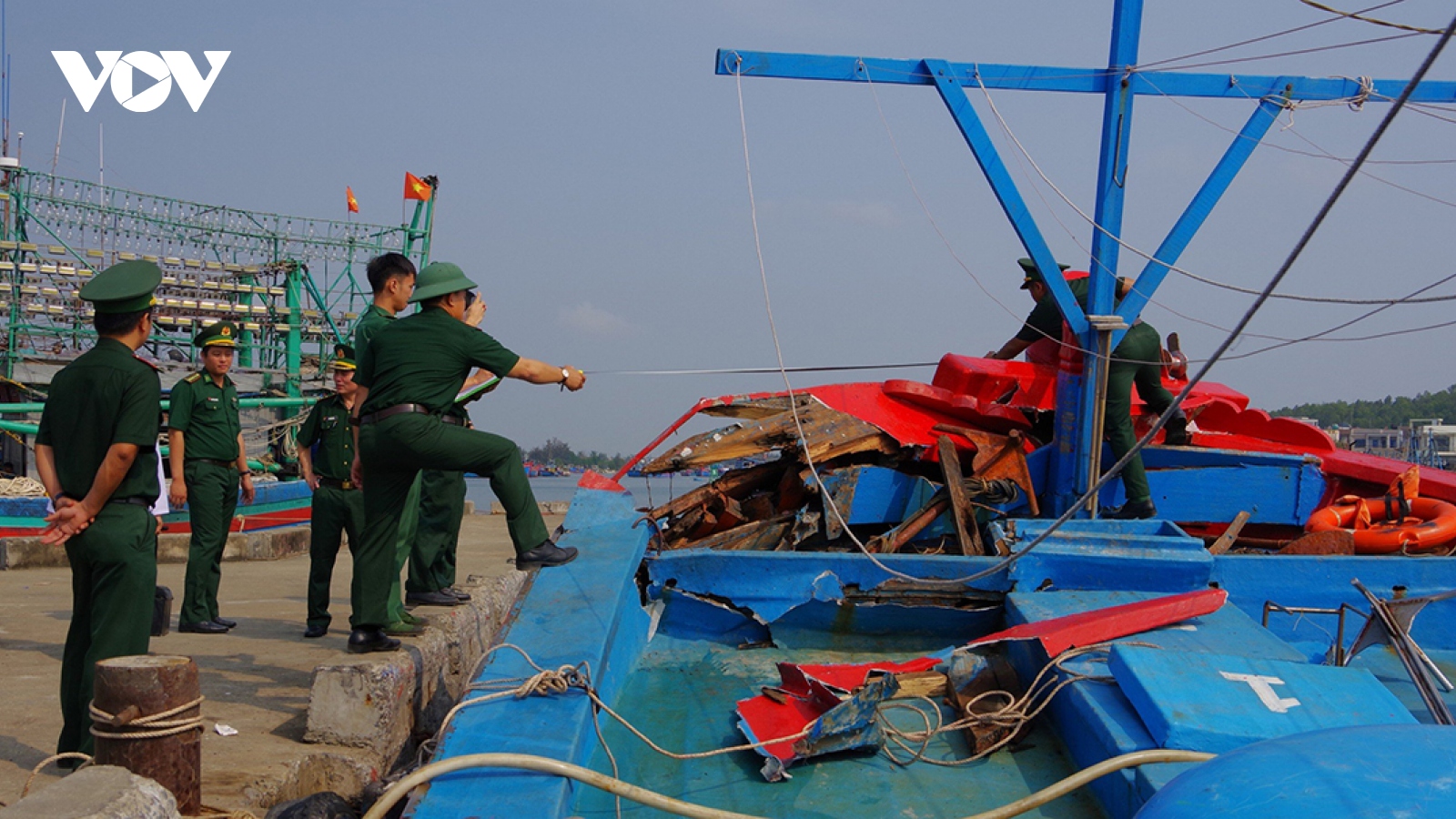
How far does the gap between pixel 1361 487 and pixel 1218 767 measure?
4.95m

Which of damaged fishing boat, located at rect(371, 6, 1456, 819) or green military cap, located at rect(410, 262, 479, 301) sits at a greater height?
green military cap, located at rect(410, 262, 479, 301)

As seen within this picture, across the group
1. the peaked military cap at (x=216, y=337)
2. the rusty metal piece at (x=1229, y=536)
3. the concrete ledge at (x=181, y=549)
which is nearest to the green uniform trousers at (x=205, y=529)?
the peaked military cap at (x=216, y=337)

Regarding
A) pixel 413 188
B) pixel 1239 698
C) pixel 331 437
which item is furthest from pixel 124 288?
pixel 413 188

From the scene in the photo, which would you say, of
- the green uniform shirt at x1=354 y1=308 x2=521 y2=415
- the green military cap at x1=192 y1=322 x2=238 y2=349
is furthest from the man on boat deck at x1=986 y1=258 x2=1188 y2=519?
the green military cap at x1=192 y1=322 x2=238 y2=349

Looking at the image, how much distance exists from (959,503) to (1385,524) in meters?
2.18

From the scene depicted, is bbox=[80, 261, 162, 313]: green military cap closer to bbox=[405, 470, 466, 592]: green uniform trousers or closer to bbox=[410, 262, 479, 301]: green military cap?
bbox=[410, 262, 479, 301]: green military cap

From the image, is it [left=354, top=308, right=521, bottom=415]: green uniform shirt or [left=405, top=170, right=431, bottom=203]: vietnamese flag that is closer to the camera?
[left=354, top=308, right=521, bottom=415]: green uniform shirt

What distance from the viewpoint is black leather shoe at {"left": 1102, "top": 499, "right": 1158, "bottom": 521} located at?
5.44 metres

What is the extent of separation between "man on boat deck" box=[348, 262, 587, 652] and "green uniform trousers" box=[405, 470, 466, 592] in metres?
1.85

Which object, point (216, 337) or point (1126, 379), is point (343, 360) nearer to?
point (216, 337)

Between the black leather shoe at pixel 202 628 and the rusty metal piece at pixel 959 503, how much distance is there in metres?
4.52

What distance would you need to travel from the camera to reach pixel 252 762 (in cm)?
387

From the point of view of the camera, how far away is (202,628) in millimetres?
6523

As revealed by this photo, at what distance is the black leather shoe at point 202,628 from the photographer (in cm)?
652
